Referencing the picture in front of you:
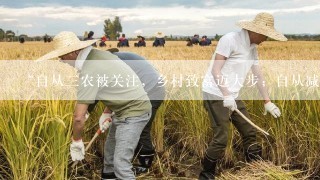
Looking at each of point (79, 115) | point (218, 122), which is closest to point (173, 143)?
point (218, 122)

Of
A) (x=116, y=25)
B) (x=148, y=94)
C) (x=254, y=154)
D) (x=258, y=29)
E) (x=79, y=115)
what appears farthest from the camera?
(x=116, y=25)

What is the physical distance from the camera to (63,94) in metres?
3.55

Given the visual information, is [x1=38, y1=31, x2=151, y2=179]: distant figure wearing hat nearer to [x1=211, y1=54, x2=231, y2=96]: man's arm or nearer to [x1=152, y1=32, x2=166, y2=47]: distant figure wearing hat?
[x1=211, y1=54, x2=231, y2=96]: man's arm

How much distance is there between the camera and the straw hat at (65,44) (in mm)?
2695

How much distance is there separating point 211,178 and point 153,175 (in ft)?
1.78

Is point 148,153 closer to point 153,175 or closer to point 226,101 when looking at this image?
point 153,175

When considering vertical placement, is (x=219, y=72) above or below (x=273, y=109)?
above

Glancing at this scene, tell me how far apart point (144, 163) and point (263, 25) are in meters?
1.47

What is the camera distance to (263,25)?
3352mm

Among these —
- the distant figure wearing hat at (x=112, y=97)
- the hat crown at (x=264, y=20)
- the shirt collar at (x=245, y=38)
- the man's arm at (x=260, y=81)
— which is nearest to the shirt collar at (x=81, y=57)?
the distant figure wearing hat at (x=112, y=97)

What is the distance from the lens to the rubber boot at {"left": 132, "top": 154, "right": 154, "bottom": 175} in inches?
146

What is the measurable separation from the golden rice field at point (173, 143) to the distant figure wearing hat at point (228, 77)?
197mm

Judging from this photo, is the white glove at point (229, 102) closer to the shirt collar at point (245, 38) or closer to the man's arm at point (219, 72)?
the man's arm at point (219, 72)

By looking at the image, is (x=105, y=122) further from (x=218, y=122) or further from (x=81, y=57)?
(x=218, y=122)
